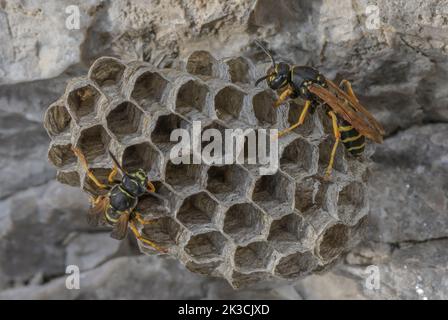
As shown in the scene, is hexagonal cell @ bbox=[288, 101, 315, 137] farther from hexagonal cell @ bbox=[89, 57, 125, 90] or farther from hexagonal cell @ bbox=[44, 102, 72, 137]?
hexagonal cell @ bbox=[44, 102, 72, 137]

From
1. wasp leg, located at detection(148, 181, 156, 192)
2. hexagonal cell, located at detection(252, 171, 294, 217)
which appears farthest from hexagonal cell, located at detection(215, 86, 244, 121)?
wasp leg, located at detection(148, 181, 156, 192)

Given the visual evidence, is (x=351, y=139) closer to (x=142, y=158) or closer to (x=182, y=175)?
(x=182, y=175)

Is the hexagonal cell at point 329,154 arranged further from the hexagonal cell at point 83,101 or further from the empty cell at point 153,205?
the hexagonal cell at point 83,101

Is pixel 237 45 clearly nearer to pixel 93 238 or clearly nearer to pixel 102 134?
pixel 102 134

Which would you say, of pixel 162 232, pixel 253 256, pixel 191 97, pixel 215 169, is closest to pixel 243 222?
pixel 253 256

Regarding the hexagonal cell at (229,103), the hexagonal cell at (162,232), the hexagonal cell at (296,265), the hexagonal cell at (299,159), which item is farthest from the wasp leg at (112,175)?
the hexagonal cell at (296,265)
